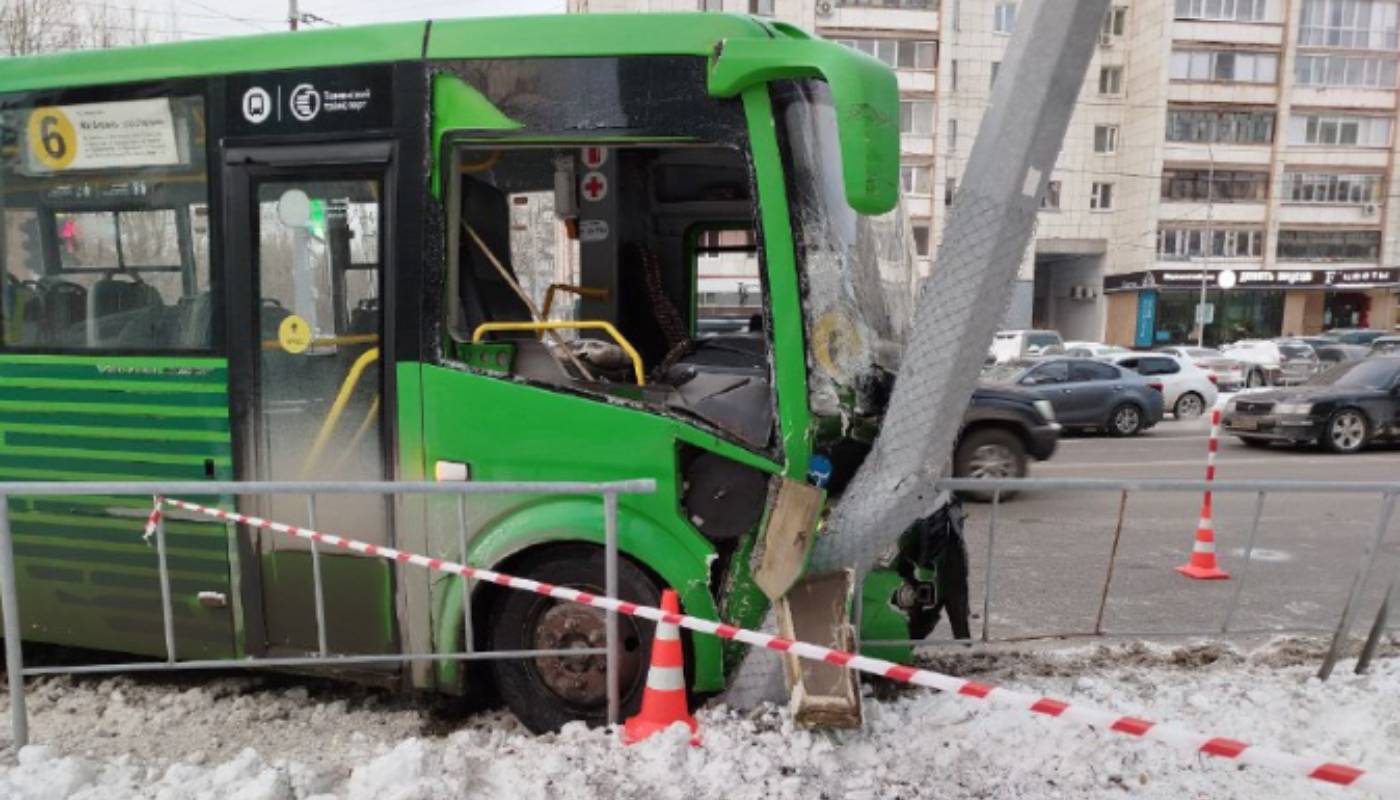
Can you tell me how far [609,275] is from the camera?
16.2 ft

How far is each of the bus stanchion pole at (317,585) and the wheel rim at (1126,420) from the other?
49.6 feet

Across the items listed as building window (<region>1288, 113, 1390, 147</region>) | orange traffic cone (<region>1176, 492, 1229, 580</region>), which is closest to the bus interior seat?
orange traffic cone (<region>1176, 492, 1229, 580</region>)

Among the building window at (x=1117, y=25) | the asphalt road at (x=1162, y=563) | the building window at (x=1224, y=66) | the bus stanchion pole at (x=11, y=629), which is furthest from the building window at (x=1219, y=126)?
the bus stanchion pole at (x=11, y=629)

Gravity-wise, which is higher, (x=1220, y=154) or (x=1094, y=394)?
(x=1220, y=154)

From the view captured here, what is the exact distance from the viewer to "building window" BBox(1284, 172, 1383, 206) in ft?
144

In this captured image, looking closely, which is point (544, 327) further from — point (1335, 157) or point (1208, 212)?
point (1335, 157)

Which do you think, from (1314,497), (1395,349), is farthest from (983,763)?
(1395,349)

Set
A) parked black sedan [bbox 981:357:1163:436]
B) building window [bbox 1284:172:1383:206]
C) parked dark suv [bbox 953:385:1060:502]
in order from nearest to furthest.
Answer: parked dark suv [bbox 953:385:1060:502], parked black sedan [bbox 981:357:1163:436], building window [bbox 1284:172:1383:206]

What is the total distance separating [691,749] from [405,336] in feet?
6.49

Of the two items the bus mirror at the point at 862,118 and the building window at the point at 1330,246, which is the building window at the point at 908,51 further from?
the bus mirror at the point at 862,118

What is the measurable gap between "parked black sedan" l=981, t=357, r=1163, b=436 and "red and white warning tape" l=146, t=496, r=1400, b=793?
43.0 feet

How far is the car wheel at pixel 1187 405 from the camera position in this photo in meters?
18.5

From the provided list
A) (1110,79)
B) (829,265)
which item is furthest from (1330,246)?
(829,265)

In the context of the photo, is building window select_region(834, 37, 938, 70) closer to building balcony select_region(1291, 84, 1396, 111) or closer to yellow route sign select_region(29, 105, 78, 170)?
building balcony select_region(1291, 84, 1396, 111)
